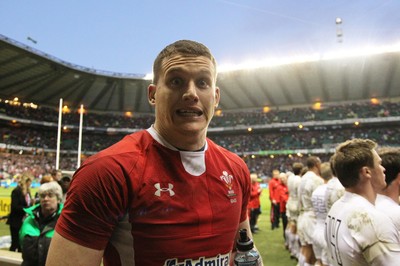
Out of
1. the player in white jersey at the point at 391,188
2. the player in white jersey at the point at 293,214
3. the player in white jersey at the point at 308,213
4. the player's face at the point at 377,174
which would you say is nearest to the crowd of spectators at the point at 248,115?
the player in white jersey at the point at 293,214

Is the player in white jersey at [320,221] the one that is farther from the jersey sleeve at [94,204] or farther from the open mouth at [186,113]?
the jersey sleeve at [94,204]

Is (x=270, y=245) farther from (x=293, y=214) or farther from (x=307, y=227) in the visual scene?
(x=307, y=227)

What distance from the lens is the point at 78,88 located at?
44.7 meters

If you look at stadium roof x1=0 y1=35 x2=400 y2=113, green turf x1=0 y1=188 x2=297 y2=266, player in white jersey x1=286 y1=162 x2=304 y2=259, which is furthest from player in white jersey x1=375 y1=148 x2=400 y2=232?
stadium roof x1=0 y1=35 x2=400 y2=113

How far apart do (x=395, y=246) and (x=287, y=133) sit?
159 feet

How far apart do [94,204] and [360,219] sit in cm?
203

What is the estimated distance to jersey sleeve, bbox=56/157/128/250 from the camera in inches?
54.4

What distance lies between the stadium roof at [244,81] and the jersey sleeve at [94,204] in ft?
112

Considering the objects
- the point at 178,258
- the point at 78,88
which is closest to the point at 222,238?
the point at 178,258

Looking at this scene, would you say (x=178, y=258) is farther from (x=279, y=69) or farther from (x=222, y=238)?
(x=279, y=69)

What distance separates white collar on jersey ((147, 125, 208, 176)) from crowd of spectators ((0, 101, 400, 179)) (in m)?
41.4

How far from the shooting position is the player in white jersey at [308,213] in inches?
267

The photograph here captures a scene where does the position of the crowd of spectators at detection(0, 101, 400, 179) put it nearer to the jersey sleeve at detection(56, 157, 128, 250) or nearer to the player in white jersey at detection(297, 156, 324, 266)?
the player in white jersey at detection(297, 156, 324, 266)

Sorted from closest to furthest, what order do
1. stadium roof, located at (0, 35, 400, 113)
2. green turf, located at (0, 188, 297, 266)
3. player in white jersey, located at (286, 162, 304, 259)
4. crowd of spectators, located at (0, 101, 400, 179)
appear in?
green turf, located at (0, 188, 297, 266) → player in white jersey, located at (286, 162, 304, 259) → stadium roof, located at (0, 35, 400, 113) → crowd of spectators, located at (0, 101, 400, 179)
